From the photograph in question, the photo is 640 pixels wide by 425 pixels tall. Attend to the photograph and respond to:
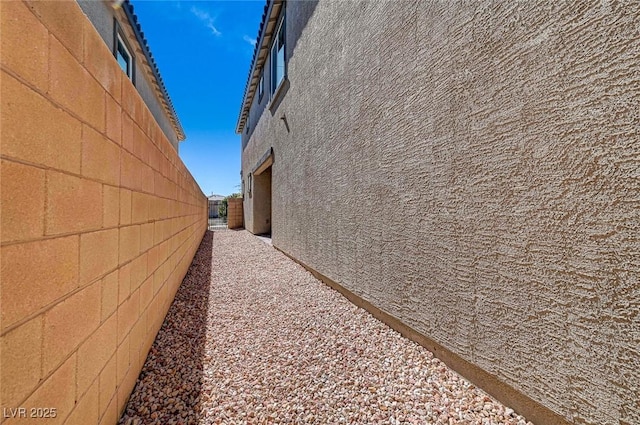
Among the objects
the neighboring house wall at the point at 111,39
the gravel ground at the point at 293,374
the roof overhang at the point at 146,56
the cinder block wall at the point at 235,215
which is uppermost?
the roof overhang at the point at 146,56

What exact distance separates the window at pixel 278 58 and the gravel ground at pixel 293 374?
256 inches

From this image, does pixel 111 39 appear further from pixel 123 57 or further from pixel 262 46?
pixel 262 46

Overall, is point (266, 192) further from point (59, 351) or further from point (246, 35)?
point (59, 351)

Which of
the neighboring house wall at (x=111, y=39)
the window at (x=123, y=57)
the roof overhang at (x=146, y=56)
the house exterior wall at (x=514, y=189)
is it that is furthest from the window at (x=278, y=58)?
the house exterior wall at (x=514, y=189)

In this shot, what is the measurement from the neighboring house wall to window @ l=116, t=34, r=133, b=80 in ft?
0.90

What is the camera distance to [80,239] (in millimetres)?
1295

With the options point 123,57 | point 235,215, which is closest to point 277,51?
point 123,57

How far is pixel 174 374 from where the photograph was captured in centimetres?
237

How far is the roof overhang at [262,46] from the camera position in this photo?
322 inches

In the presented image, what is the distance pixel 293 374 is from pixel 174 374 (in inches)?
38.3

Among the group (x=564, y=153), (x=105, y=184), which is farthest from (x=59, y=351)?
(x=564, y=153)

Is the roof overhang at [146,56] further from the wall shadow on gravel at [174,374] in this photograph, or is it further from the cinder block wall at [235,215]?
the wall shadow on gravel at [174,374]

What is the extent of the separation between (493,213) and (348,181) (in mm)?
2300

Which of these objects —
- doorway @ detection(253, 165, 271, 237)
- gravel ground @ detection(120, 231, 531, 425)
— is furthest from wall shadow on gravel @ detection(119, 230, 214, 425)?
doorway @ detection(253, 165, 271, 237)
